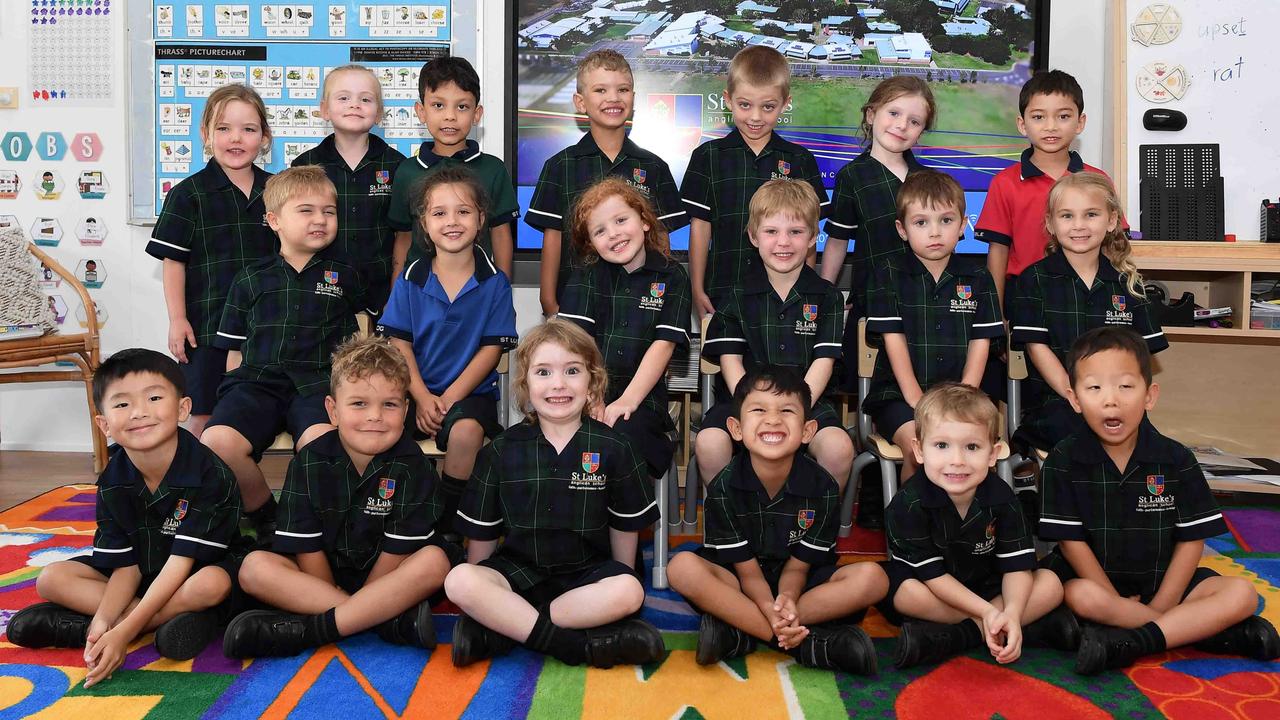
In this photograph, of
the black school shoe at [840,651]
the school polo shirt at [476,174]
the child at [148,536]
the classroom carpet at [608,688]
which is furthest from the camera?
the school polo shirt at [476,174]

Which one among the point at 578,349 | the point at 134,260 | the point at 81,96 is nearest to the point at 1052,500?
the point at 578,349

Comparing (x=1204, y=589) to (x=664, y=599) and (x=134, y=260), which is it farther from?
(x=134, y=260)

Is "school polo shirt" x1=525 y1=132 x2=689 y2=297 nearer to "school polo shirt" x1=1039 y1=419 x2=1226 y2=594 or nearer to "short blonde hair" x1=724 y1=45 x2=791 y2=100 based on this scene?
"short blonde hair" x1=724 y1=45 x2=791 y2=100

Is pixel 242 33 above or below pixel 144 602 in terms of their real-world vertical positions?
above

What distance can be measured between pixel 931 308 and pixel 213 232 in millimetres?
1961

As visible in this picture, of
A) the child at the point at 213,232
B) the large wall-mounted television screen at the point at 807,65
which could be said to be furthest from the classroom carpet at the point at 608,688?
the large wall-mounted television screen at the point at 807,65

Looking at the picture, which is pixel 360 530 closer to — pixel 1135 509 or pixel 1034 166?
pixel 1135 509

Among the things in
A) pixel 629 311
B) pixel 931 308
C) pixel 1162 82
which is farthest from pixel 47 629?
pixel 1162 82

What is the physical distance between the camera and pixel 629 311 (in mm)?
2340

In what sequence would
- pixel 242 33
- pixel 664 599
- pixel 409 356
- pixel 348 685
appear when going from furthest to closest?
pixel 242 33 → pixel 409 356 → pixel 664 599 → pixel 348 685

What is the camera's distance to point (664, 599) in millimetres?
2082

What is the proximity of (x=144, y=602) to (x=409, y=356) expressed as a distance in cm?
83

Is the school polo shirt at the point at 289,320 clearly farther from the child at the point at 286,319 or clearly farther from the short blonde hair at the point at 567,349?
the short blonde hair at the point at 567,349

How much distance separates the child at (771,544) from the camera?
5.76 feet
